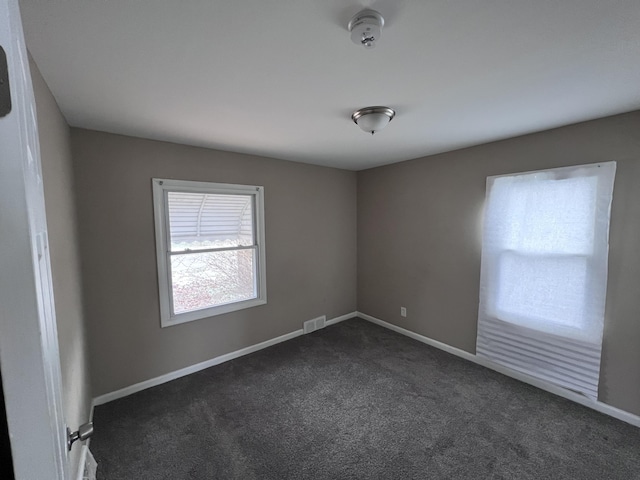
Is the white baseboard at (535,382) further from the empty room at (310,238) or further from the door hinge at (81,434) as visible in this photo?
the door hinge at (81,434)

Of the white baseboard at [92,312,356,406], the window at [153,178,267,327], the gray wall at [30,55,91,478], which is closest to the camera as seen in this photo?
the gray wall at [30,55,91,478]

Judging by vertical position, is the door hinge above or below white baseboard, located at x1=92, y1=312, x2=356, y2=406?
above

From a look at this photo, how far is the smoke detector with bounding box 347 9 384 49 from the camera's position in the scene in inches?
40.8

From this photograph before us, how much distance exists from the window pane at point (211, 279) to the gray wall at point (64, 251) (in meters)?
0.80

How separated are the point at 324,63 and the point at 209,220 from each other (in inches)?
83.1

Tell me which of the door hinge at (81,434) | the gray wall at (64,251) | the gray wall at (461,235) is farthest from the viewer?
the gray wall at (461,235)

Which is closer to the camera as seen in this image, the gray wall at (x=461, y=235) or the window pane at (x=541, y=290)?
the gray wall at (x=461, y=235)

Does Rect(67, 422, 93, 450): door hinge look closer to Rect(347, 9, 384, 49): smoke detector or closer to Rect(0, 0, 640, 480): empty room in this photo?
Rect(0, 0, 640, 480): empty room

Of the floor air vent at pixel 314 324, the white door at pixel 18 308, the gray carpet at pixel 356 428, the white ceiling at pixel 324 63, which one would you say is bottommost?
the gray carpet at pixel 356 428

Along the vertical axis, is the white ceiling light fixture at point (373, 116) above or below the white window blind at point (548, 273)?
above

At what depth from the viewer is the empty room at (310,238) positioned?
3.48 ft

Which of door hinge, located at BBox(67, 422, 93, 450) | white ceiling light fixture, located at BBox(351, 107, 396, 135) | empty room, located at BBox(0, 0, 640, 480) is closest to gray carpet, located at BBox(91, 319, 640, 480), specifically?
empty room, located at BBox(0, 0, 640, 480)

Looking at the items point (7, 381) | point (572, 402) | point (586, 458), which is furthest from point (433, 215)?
point (7, 381)

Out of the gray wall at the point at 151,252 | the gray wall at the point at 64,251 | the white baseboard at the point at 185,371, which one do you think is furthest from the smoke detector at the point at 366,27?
the white baseboard at the point at 185,371
